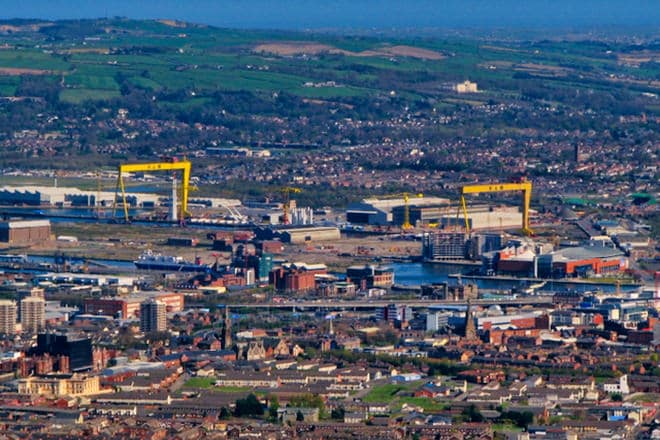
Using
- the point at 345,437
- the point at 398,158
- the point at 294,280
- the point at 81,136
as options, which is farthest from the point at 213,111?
the point at 345,437

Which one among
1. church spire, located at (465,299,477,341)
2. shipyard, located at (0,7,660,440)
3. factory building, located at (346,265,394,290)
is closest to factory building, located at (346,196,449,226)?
shipyard, located at (0,7,660,440)

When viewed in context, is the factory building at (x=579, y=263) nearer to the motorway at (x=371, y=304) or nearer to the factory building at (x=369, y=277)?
the factory building at (x=369, y=277)

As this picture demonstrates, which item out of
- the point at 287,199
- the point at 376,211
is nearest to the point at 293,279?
the point at 376,211

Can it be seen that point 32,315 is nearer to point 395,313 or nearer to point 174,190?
point 395,313

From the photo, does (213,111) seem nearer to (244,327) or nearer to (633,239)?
(633,239)

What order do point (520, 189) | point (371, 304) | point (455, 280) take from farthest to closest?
point (520, 189) → point (455, 280) → point (371, 304)

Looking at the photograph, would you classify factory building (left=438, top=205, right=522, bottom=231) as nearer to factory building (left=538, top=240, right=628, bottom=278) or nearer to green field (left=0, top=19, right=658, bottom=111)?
factory building (left=538, top=240, right=628, bottom=278)

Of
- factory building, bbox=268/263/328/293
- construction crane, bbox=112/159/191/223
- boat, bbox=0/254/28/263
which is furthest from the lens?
construction crane, bbox=112/159/191/223
